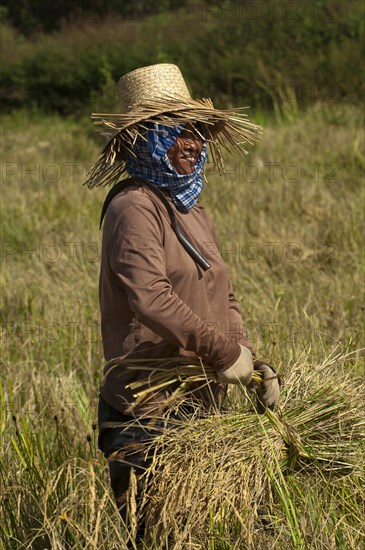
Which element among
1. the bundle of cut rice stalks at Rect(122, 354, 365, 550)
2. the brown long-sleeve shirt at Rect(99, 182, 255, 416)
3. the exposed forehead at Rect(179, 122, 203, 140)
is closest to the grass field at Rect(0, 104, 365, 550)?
the bundle of cut rice stalks at Rect(122, 354, 365, 550)

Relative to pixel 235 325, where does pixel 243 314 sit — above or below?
below

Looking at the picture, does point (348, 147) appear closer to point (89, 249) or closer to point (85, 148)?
→ point (89, 249)

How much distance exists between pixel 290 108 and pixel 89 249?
4.77m

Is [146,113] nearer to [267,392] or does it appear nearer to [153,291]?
[153,291]

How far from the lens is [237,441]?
2.49m

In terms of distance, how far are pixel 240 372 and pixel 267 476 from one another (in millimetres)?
270

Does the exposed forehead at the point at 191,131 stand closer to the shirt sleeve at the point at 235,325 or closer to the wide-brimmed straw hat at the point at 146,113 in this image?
the wide-brimmed straw hat at the point at 146,113

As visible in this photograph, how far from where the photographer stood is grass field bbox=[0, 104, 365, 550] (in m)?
2.53

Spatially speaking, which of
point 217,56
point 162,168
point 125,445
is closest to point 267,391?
point 125,445

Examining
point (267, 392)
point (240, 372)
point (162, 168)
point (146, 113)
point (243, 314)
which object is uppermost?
point (146, 113)

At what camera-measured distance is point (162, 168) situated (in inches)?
101

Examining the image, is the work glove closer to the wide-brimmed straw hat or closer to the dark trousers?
the dark trousers

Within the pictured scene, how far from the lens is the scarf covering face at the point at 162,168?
2.56 m

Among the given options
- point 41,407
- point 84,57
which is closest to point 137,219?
point 41,407
